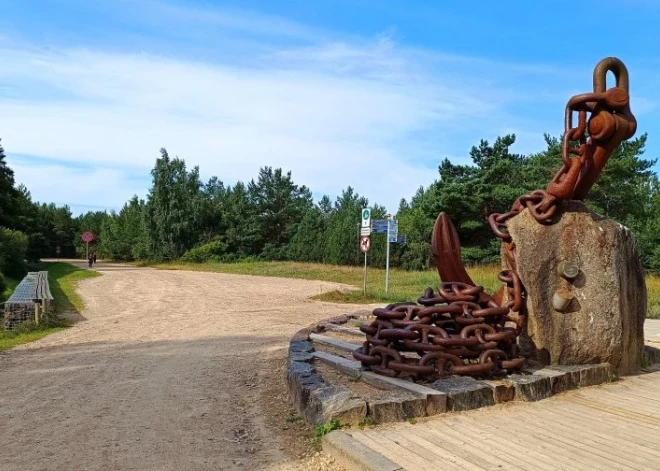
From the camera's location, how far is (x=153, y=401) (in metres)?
5.57

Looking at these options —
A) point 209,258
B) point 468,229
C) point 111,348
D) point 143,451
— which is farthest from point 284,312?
point 209,258

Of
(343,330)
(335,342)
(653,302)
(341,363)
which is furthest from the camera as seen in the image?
(653,302)

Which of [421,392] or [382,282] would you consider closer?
[421,392]

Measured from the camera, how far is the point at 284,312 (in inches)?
562

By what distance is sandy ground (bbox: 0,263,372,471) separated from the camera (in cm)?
408

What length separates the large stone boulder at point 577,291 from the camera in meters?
5.48

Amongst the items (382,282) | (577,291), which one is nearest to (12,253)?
(382,282)

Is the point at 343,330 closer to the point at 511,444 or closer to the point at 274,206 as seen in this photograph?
the point at 511,444

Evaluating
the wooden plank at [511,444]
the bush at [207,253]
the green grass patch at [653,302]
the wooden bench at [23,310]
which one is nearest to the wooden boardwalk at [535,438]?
the wooden plank at [511,444]

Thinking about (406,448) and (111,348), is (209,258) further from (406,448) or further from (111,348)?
(406,448)

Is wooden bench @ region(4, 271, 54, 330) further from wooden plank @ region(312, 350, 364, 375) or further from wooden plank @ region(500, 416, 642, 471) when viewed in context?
wooden plank @ region(500, 416, 642, 471)

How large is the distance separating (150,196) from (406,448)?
5055cm

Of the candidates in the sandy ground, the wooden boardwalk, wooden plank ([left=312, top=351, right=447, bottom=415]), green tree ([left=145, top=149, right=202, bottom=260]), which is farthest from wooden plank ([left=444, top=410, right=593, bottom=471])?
green tree ([left=145, top=149, right=202, bottom=260])

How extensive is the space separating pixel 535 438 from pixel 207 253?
4650 centimetres
